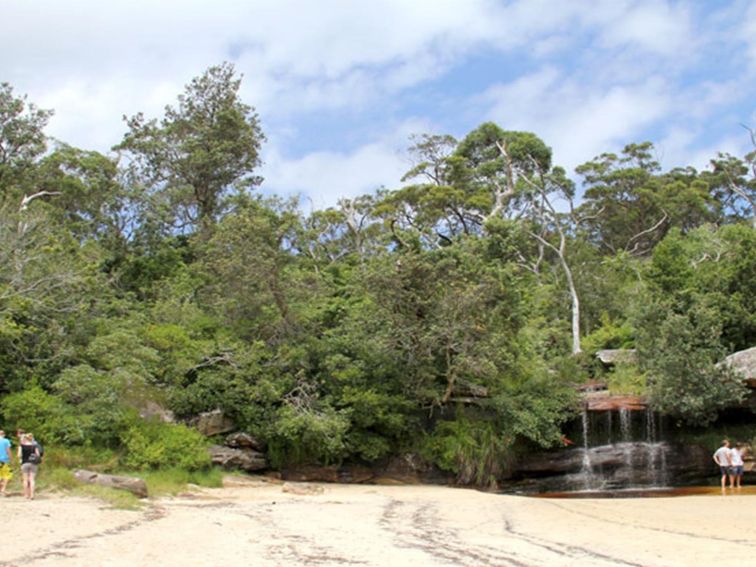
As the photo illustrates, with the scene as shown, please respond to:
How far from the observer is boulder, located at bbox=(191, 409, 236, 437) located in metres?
23.4

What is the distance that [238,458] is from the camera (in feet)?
75.1

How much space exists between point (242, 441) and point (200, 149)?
891 inches

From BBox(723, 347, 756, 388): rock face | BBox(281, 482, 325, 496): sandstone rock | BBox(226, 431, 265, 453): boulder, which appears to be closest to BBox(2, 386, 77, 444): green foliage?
BBox(226, 431, 265, 453): boulder

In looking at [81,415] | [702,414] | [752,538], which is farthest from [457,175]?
[752,538]

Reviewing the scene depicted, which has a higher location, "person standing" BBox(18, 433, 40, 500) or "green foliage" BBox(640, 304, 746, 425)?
"green foliage" BBox(640, 304, 746, 425)

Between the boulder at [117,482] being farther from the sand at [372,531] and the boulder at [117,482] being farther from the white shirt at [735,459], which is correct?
the white shirt at [735,459]

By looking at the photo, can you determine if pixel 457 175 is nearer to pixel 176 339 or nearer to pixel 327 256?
pixel 327 256

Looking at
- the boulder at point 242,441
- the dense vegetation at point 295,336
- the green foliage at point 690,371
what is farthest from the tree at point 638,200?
the boulder at point 242,441

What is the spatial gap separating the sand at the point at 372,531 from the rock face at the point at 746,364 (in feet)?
21.3

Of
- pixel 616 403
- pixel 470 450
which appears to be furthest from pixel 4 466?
pixel 616 403

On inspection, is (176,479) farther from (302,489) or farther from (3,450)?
(3,450)

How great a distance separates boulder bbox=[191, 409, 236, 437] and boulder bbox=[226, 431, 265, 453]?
383 mm

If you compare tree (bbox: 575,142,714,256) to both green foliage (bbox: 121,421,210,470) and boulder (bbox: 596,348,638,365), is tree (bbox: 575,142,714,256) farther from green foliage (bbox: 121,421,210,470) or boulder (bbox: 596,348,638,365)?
green foliage (bbox: 121,421,210,470)

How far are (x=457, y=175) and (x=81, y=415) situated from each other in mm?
30860
